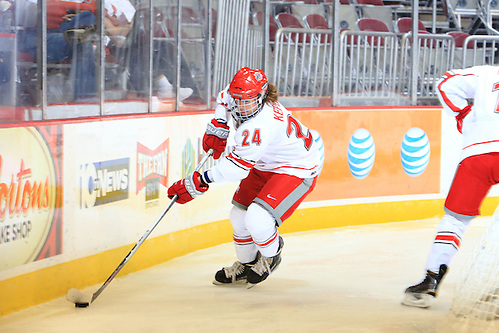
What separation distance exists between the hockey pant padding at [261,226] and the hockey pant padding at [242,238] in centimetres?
19

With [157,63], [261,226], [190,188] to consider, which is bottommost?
[261,226]

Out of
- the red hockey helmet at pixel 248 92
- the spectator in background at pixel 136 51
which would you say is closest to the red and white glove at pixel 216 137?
the red hockey helmet at pixel 248 92

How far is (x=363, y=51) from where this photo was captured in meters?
6.93

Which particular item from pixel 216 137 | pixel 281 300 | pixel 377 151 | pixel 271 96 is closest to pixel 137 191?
pixel 216 137

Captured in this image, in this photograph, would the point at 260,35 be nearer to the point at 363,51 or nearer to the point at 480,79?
the point at 363,51

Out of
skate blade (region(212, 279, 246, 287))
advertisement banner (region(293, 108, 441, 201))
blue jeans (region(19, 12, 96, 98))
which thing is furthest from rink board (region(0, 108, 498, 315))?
skate blade (region(212, 279, 246, 287))

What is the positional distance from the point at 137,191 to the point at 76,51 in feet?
3.05

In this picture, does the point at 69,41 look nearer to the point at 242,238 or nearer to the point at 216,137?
the point at 216,137

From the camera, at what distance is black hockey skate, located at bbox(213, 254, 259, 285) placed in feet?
Answer: 14.6

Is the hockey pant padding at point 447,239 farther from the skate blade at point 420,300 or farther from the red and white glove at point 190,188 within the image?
the red and white glove at point 190,188

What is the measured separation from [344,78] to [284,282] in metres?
2.78

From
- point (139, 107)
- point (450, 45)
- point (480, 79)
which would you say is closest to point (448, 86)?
point (480, 79)

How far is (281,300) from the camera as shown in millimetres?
4059

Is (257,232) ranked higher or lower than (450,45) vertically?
lower
